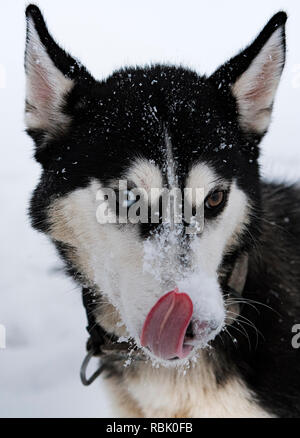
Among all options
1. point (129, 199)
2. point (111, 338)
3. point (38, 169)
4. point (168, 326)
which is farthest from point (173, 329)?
point (38, 169)

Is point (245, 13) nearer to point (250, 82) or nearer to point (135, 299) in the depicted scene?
point (250, 82)

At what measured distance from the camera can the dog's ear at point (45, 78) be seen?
189cm

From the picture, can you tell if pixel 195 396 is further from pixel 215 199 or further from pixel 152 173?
pixel 152 173

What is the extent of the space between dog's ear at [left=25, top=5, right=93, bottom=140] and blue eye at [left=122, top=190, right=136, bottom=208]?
1.38 feet

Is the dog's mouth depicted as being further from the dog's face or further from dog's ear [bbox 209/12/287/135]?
dog's ear [bbox 209/12/287/135]

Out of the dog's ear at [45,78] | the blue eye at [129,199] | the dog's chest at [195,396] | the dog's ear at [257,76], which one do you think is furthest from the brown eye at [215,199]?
the dog's chest at [195,396]

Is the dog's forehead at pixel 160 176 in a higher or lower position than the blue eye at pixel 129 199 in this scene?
higher

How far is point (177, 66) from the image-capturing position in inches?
89.6

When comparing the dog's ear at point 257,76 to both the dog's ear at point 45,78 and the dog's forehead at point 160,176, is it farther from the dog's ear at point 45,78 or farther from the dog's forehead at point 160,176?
the dog's ear at point 45,78

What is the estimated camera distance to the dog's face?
5.37ft

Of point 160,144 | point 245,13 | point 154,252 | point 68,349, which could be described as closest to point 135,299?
point 154,252

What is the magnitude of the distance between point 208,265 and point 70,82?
0.82m

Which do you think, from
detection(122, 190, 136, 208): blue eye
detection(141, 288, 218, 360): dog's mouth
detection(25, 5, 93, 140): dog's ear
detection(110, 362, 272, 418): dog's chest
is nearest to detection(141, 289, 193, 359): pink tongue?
detection(141, 288, 218, 360): dog's mouth

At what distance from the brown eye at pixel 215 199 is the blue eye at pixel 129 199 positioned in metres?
0.25
